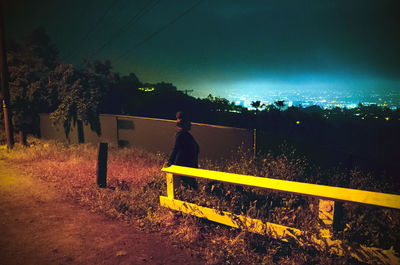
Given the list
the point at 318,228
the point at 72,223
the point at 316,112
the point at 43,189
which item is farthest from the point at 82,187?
the point at 316,112

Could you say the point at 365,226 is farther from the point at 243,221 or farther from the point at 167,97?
the point at 167,97

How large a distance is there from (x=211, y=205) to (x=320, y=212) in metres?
1.82

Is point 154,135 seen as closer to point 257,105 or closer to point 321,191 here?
point 257,105

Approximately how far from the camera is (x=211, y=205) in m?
4.36

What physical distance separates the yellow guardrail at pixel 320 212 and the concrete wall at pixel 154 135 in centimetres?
384

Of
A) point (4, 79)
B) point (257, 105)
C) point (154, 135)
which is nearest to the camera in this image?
point (4, 79)

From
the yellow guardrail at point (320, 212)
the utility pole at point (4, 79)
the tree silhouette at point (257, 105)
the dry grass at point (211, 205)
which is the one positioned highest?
the utility pole at point (4, 79)

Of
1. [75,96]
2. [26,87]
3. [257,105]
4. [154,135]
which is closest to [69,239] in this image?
[154,135]

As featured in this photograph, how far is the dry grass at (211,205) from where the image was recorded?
130 inches

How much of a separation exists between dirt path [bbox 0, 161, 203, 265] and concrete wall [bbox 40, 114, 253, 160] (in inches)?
180

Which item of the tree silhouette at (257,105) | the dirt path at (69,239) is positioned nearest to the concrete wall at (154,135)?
the dirt path at (69,239)

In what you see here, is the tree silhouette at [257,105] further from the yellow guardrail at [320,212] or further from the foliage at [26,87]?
the foliage at [26,87]

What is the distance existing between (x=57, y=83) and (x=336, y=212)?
15494 mm

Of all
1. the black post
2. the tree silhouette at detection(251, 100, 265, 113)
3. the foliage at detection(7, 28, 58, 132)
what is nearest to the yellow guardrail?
the black post
